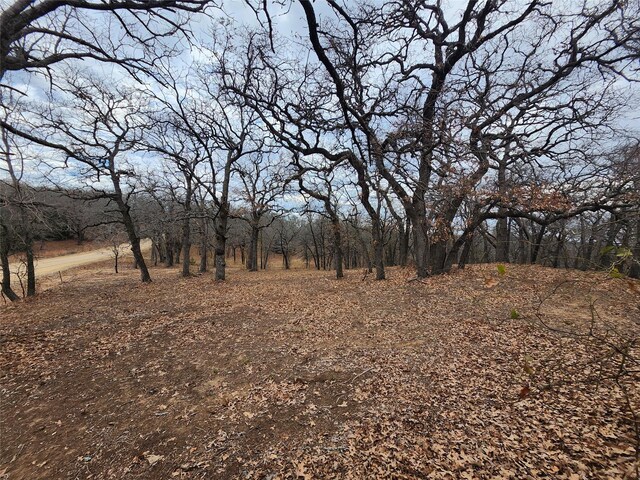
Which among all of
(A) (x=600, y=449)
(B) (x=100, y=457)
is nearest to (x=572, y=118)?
(A) (x=600, y=449)

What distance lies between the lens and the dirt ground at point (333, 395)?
2820mm

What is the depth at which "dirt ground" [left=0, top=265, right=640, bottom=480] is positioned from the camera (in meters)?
2.82

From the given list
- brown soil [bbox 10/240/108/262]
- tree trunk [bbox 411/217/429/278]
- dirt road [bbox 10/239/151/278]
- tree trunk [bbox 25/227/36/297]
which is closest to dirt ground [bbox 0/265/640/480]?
tree trunk [bbox 411/217/429/278]

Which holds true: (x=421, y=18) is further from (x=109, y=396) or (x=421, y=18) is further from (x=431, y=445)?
(x=109, y=396)

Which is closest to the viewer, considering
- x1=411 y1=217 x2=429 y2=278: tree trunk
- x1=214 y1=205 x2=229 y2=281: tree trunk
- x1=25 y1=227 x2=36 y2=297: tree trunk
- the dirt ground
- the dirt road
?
the dirt ground

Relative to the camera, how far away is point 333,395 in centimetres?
401

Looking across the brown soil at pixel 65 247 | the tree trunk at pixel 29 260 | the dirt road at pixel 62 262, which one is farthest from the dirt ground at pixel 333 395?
the brown soil at pixel 65 247

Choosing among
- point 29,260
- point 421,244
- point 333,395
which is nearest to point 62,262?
point 29,260

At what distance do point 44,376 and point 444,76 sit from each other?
12473 mm

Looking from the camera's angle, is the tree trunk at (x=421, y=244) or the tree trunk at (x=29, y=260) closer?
the tree trunk at (x=29, y=260)

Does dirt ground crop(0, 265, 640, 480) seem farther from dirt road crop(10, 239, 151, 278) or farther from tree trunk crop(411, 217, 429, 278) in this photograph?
dirt road crop(10, 239, 151, 278)

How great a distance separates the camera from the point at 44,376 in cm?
478

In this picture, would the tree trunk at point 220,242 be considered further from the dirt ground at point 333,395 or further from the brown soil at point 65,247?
the brown soil at point 65,247

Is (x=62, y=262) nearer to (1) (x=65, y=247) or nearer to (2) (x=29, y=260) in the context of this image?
(1) (x=65, y=247)
